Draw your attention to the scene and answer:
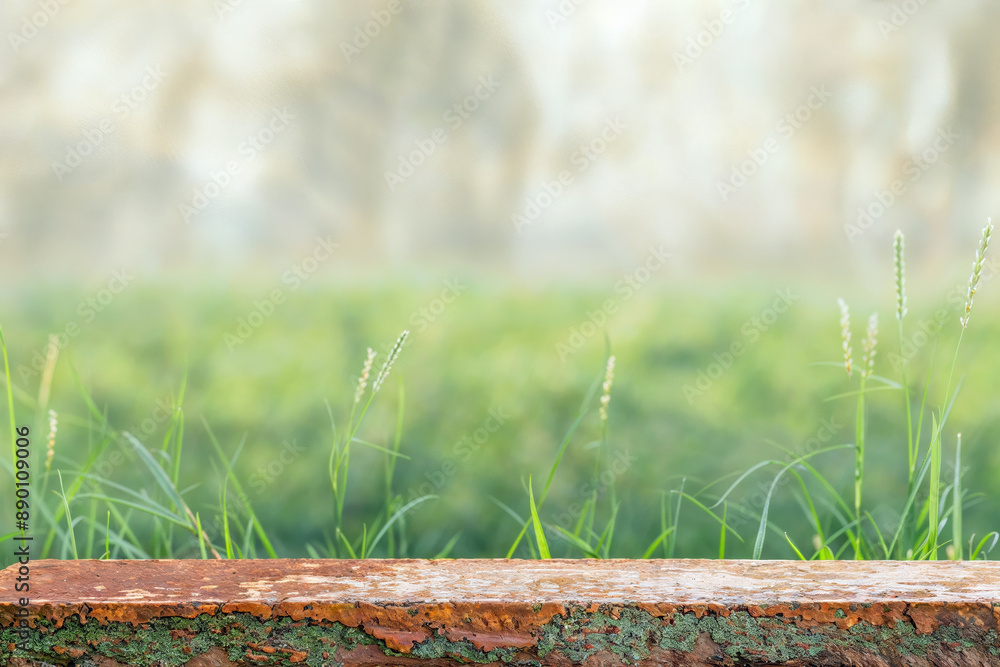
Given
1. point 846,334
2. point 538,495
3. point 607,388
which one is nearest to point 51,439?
point 538,495

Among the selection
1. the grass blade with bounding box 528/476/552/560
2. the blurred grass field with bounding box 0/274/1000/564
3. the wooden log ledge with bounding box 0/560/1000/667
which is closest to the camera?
the wooden log ledge with bounding box 0/560/1000/667

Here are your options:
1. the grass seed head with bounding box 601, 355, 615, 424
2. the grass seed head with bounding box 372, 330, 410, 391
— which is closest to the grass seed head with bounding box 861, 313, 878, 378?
the grass seed head with bounding box 601, 355, 615, 424

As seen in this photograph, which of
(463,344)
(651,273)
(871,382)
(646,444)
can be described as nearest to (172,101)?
(463,344)

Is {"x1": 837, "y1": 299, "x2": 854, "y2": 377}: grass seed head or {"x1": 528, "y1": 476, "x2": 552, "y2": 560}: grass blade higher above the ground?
{"x1": 837, "y1": 299, "x2": 854, "y2": 377}: grass seed head

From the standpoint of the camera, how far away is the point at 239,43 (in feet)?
4.09

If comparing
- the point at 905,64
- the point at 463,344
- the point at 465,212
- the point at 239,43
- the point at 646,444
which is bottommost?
the point at 646,444

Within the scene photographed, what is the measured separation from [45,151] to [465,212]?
2.37 feet

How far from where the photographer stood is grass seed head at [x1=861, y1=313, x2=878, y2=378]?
1.16 m

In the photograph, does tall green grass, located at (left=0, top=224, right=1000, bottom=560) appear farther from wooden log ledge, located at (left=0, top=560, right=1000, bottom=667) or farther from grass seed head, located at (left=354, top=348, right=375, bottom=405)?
wooden log ledge, located at (left=0, top=560, right=1000, bottom=667)

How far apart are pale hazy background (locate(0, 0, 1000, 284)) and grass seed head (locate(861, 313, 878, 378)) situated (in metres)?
0.12

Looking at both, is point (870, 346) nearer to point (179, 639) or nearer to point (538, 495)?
point (538, 495)

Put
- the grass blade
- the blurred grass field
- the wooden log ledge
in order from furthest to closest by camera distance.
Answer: the blurred grass field, the grass blade, the wooden log ledge

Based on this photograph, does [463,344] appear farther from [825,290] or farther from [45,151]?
[45,151]

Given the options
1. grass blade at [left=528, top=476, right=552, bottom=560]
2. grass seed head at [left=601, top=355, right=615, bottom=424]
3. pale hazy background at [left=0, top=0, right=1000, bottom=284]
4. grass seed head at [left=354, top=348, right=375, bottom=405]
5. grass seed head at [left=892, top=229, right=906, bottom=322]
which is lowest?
grass blade at [left=528, top=476, right=552, bottom=560]
